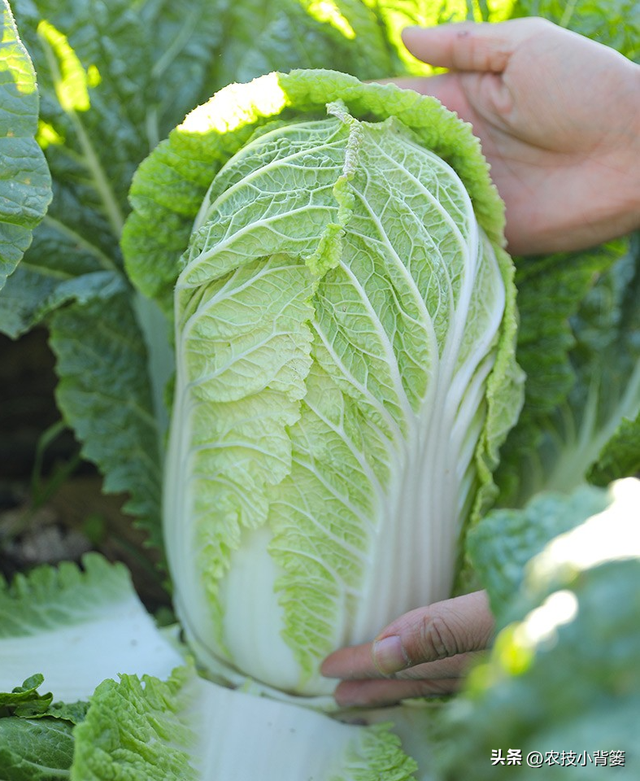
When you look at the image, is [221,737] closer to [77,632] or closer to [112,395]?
[77,632]

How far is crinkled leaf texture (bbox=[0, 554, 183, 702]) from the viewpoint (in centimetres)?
221

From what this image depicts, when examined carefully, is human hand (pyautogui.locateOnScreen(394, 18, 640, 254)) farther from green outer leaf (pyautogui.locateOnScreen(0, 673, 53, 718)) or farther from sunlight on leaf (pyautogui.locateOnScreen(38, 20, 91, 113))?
green outer leaf (pyautogui.locateOnScreen(0, 673, 53, 718))

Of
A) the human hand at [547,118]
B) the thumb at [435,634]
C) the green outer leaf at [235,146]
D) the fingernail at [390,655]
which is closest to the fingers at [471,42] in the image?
the human hand at [547,118]

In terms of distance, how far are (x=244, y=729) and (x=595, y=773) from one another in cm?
139

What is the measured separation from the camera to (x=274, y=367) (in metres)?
1.90

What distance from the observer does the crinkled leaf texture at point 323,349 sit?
1.88m

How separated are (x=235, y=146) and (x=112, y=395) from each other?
995 millimetres

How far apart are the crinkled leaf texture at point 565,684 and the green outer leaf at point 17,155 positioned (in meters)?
1.57

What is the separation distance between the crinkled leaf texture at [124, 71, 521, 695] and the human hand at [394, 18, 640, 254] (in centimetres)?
46

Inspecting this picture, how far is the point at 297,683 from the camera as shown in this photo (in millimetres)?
2174

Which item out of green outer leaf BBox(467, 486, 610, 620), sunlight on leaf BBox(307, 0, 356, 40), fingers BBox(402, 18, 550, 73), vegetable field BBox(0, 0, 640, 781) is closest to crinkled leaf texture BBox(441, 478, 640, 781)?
green outer leaf BBox(467, 486, 610, 620)

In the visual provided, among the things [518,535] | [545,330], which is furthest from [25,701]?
[545,330]

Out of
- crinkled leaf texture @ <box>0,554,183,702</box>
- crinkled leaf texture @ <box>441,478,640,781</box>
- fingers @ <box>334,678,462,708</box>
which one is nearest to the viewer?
crinkled leaf texture @ <box>441,478,640,781</box>

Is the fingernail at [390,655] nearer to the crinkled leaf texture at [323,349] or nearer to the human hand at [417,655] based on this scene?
the human hand at [417,655]
